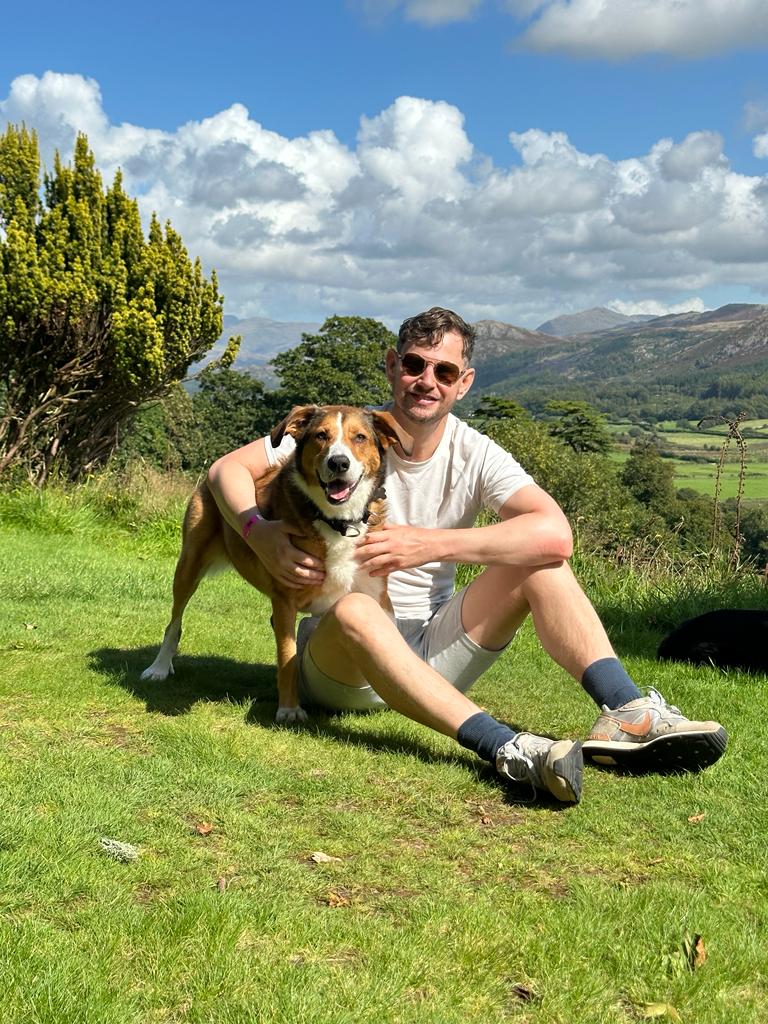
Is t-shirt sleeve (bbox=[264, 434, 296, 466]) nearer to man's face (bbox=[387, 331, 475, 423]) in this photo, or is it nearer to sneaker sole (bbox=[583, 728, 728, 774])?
man's face (bbox=[387, 331, 475, 423])

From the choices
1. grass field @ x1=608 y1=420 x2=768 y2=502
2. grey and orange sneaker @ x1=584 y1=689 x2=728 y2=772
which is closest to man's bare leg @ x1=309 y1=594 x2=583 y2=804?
grey and orange sneaker @ x1=584 y1=689 x2=728 y2=772

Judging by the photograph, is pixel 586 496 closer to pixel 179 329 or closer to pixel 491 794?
pixel 179 329

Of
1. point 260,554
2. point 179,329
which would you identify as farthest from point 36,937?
point 179,329

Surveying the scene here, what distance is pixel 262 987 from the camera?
83.4 inches

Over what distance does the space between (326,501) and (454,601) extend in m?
0.73

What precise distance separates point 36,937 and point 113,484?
1067 centimetres

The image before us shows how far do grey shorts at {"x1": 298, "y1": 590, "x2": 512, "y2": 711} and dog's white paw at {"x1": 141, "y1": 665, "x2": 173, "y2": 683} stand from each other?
94 cm

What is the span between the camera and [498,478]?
3.98m

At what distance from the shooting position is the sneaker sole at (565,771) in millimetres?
3162

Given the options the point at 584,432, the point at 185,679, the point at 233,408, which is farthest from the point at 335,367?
the point at 185,679

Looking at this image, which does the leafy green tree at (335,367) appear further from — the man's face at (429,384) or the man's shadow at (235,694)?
the man's face at (429,384)

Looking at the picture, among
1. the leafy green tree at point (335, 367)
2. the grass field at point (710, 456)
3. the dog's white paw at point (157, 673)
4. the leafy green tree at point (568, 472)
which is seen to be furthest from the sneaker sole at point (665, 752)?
the leafy green tree at point (335, 367)

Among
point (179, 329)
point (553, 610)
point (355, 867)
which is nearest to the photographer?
point (355, 867)

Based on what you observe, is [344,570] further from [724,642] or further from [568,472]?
[568,472]
